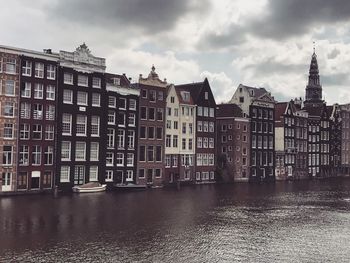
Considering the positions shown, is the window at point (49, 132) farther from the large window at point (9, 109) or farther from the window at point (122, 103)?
the window at point (122, 103)

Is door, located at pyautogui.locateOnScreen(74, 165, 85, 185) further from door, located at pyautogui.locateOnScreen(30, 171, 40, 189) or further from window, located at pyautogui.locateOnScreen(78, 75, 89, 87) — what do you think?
window, located at pyautogui.locateOnScreen(78, 75, 89, 87)

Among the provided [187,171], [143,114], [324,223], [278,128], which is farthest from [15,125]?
[278,128]

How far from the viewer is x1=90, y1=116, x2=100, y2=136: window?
91562 millimetres

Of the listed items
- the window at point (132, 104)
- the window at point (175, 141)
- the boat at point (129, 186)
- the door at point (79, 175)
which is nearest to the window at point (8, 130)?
the door at point (79, 175)

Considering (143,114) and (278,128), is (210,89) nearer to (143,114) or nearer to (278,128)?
(143,114)

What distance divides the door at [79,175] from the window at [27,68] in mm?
18448

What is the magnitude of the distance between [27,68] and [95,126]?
55.4 ft

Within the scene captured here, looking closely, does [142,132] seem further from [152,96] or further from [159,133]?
[152,96]

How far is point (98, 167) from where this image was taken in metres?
91.9

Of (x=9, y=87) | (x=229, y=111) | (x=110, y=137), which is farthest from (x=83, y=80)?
(x=229, y=111)

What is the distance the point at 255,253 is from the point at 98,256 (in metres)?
12.6

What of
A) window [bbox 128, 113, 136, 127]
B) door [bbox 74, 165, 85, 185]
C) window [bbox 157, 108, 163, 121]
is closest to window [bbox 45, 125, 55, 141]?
door [bbox 74, 165, 85, 185]

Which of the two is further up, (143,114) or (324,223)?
(143,114)

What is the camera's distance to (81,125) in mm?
89750
